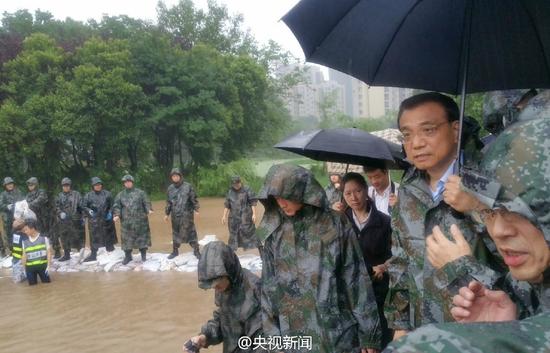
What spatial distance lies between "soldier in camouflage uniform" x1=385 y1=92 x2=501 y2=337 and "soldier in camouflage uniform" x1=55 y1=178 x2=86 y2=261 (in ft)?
30.3

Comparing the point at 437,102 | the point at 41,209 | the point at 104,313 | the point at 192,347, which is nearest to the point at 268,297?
the point at 192,347

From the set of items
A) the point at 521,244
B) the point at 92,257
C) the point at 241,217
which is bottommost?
the point at 92,257

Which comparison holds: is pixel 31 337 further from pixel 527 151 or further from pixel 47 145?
pixel 47 145

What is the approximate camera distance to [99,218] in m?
10.0

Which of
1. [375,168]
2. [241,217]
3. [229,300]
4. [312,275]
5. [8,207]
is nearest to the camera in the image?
[312,275]

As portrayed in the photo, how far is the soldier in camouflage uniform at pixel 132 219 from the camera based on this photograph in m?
9.66

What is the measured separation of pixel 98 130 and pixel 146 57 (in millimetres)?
3912

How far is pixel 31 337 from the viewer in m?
6.22

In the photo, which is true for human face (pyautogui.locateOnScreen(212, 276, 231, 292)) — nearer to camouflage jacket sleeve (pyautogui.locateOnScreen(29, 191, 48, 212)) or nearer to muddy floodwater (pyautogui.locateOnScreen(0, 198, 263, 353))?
muddy floodwater (pyautogui.locateOnScreen(0, 198, 263, 353))

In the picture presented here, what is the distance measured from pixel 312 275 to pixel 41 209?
9.76 m

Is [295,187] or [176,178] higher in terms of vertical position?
[295,187]

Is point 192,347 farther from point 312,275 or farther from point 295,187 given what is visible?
point 295,187

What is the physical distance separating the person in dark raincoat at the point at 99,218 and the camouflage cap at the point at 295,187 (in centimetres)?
803

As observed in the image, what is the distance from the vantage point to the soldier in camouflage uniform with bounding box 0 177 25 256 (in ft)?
34.8
